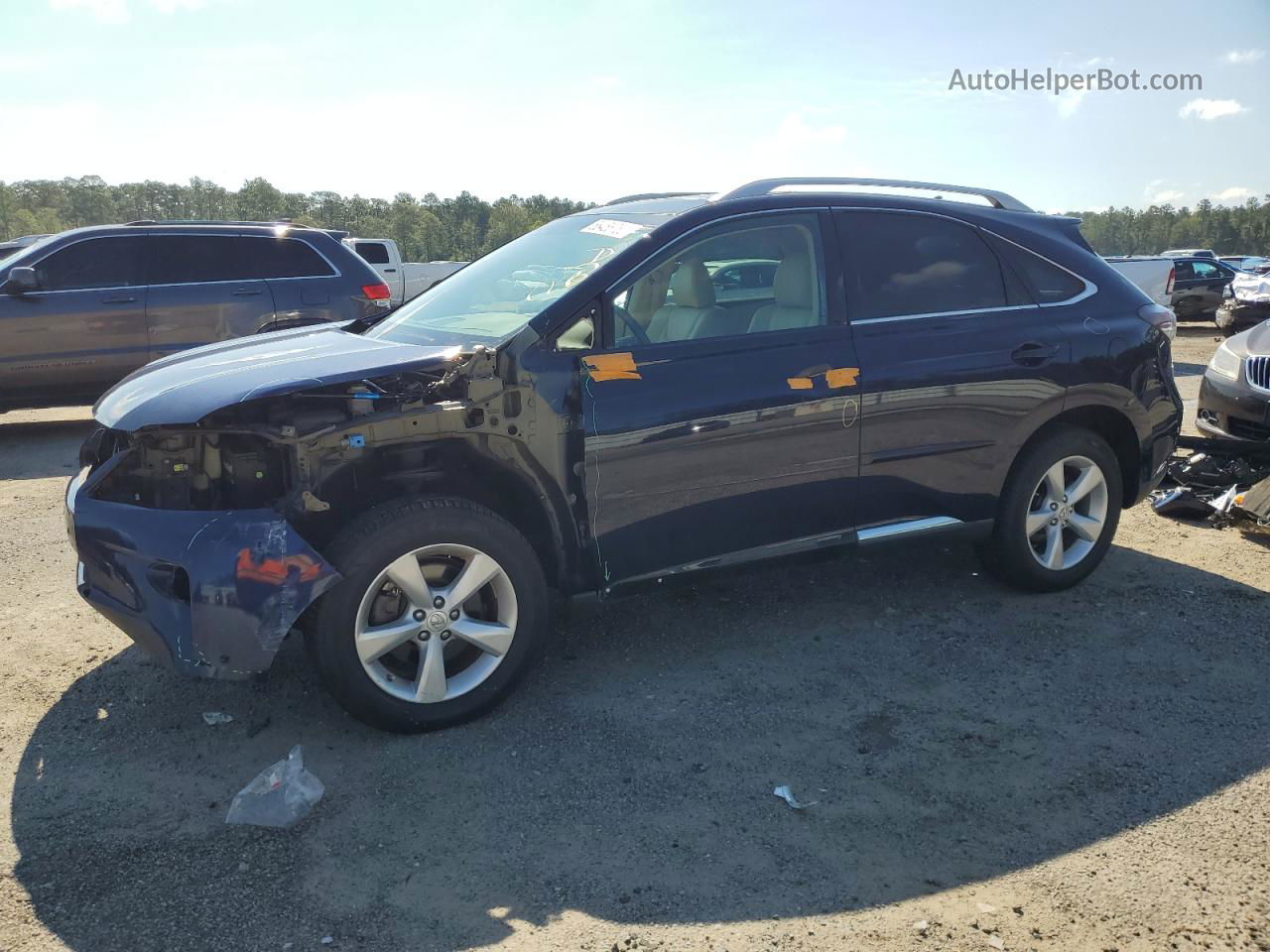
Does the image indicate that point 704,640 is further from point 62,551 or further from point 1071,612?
point 62,551

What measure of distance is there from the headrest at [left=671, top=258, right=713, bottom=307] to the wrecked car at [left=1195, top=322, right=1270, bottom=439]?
437 cm

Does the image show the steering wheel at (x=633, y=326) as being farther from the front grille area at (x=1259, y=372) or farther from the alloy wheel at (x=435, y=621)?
the front grille area at (x=1259, y=372)

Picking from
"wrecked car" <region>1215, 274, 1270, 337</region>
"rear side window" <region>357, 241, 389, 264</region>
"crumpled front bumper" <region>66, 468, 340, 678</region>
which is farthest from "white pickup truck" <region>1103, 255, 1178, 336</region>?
"crumpled front bumper" <region>66, 468, 340, 678</region>

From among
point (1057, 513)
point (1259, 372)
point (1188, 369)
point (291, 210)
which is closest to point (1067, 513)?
point (1057, 513)

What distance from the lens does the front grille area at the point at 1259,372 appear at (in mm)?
6359

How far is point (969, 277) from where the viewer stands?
4.52 meters

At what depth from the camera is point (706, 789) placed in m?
3.21

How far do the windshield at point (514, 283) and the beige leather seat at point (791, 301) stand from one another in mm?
591

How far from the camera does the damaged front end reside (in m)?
3.18

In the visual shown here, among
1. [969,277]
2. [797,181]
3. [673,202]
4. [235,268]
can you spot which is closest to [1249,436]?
[969,277]

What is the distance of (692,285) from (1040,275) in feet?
6.02

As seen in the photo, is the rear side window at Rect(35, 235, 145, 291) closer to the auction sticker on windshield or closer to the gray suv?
the gray suv

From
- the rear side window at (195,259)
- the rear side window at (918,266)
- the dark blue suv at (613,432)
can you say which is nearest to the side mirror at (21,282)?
the rear side window at (195,259)

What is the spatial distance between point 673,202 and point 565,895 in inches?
118
